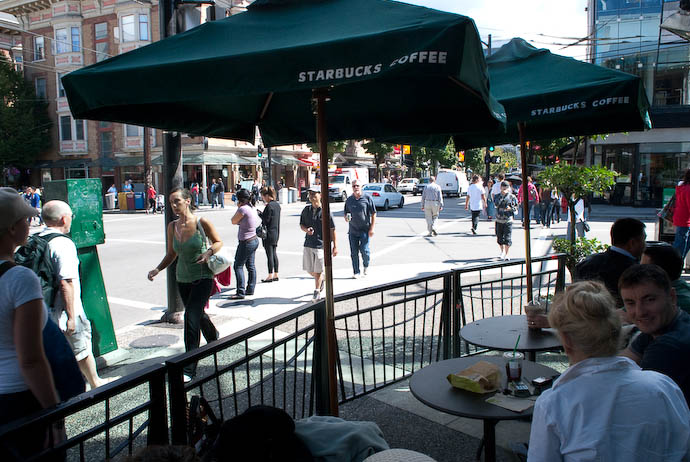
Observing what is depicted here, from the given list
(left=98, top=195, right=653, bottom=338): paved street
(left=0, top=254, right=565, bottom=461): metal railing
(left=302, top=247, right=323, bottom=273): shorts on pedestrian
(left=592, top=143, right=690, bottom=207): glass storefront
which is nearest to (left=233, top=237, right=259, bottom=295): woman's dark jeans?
(left=98, top=195, right=653, bottom=338): paved street

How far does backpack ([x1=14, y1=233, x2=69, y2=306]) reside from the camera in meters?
3.93

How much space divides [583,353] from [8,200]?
2427 mm

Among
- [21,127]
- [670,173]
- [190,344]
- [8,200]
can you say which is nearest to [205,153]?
[21,127]

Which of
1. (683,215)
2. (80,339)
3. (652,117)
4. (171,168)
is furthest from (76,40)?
(683,215)

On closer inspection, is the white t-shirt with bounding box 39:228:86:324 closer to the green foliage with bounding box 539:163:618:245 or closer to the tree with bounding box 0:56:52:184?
the green foliage with bounding box 539:163:618:245

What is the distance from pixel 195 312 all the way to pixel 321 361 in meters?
1.91

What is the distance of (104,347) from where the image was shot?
5578 mm

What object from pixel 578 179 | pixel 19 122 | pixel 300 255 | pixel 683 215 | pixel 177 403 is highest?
pixel 19 122

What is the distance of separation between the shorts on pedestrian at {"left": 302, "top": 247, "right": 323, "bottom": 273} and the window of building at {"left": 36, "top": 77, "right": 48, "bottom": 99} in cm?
4329

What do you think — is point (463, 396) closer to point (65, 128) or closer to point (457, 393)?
point (457, 393)

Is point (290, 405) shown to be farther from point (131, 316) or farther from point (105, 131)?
point (105, 131)

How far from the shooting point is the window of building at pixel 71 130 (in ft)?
137

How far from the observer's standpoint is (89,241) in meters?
5.50

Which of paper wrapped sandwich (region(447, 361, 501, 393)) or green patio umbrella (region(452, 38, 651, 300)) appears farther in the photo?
green patio umbrella (region(452, 38, 651, 300))
